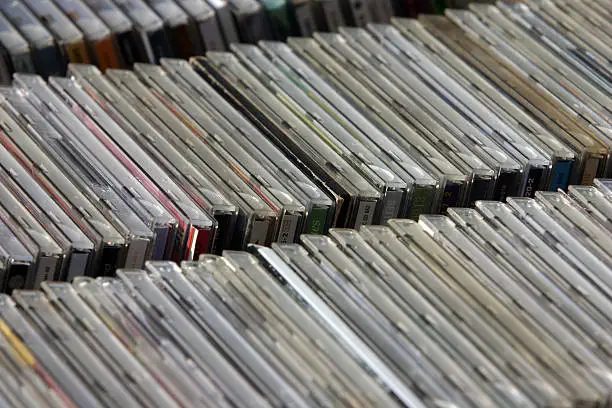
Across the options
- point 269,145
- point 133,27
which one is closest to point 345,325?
point 269,145

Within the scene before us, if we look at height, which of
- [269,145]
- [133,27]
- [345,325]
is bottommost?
[345,325]

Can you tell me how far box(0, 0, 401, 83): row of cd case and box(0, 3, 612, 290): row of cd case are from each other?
34 cm

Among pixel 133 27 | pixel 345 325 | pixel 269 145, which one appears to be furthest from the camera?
pixel 133 27

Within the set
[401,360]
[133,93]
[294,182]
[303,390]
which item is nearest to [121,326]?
[303,390]

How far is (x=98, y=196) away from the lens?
3.68 metres

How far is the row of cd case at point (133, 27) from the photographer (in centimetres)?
467

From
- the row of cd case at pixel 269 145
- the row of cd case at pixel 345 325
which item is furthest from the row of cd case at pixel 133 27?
the row of cd case at pixel 345 325

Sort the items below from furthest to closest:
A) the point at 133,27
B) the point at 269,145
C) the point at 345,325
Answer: the point at 133,27 → the point at 269,145 → the point at 345,325

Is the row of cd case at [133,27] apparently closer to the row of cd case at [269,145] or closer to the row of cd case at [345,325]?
the row of cd case at [269,145]

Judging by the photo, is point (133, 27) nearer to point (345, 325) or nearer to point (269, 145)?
point (269, 145)

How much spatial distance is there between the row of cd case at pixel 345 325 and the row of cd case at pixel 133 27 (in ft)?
5.57

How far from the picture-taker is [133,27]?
16.1 feet

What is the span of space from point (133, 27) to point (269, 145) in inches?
46.1

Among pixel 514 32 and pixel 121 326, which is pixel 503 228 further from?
pixel 514 32
